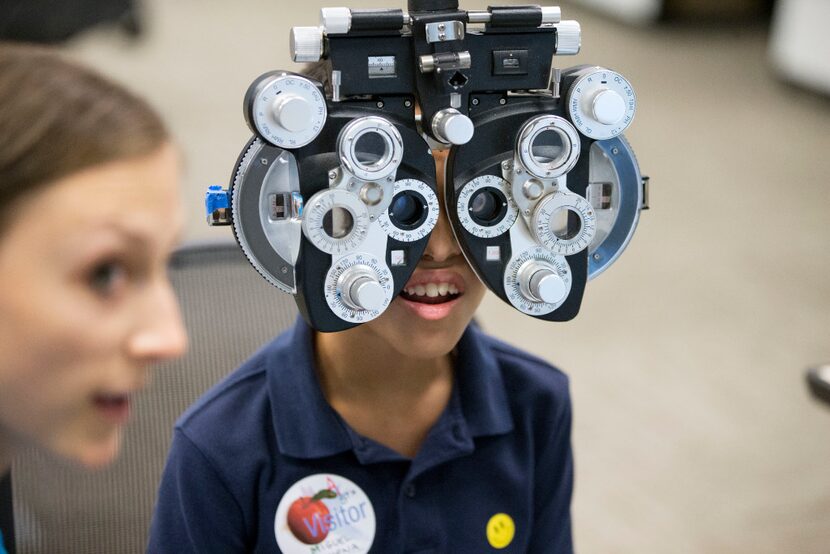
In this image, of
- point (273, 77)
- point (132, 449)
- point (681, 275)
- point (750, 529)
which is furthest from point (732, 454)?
point (273, 77)

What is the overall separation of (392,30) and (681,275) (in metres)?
1.98

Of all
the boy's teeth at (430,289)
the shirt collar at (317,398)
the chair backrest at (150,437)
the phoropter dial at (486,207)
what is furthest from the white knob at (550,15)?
the chair backrest at (150,437)

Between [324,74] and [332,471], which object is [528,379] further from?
[324,74]

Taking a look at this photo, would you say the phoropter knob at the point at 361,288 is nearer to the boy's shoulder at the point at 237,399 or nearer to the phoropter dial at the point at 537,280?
the phoropter dial at the point at 537,280

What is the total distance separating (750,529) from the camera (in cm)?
189

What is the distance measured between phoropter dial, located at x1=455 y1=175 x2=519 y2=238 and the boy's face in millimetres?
45

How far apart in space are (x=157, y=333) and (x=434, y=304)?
39 cm

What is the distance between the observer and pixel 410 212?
0.84 m

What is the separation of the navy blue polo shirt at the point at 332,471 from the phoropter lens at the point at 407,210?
0.23m

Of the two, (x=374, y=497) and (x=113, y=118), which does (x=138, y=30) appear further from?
(x=113, y=118)

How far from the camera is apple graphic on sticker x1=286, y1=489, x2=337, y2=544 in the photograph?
3.26 feet

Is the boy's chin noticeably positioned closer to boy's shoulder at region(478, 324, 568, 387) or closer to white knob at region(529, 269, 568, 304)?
white knob at region(529, 269, 568, 304)

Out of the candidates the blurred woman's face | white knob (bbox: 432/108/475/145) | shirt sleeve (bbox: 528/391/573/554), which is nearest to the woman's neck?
the blurred woman's face

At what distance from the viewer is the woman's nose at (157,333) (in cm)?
55
